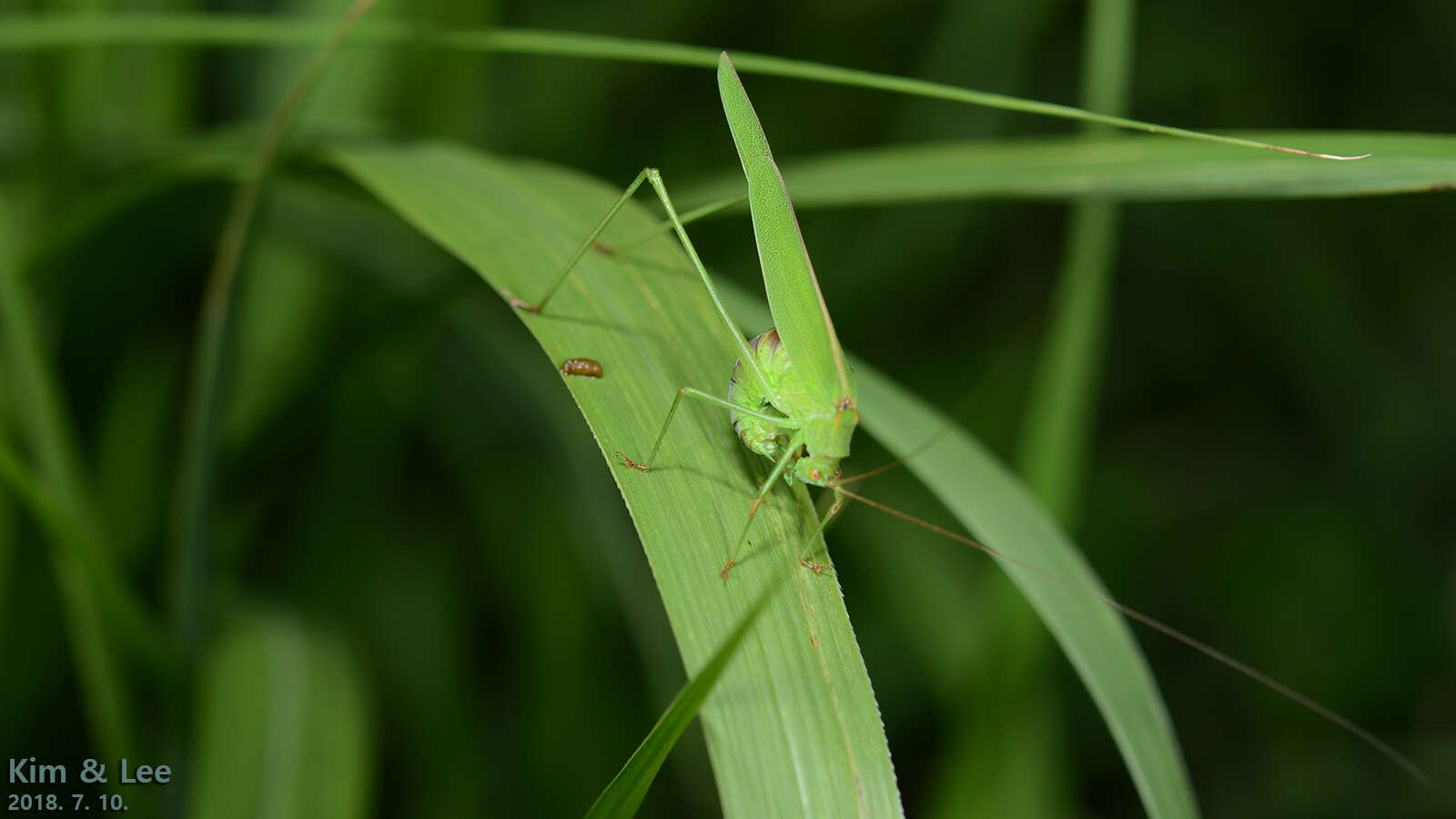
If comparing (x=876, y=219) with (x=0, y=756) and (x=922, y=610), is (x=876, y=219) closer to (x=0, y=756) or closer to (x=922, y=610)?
(x=922, y=610)

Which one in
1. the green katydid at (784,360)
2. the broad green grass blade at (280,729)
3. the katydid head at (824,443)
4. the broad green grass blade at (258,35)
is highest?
the broad green grass blade at (258,35)

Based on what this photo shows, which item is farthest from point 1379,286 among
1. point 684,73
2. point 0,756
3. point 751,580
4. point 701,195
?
point 0,756

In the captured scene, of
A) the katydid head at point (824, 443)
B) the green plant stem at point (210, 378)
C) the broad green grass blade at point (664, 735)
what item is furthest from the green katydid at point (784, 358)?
the broad green grass blade at point (664, 735)

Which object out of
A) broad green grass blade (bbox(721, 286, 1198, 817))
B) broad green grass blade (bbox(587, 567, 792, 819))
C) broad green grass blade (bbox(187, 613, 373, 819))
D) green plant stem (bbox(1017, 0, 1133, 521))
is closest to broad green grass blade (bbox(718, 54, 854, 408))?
broad green grass blade (bbox(721, 286, 1198, 817))

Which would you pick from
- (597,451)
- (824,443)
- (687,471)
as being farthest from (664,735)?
(597,451)

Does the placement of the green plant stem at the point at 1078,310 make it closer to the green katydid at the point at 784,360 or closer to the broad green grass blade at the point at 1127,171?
the broad green grass blade at the point at 1127,171

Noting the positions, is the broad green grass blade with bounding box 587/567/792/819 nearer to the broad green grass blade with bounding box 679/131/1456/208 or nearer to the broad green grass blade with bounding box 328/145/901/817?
the broad green grass blade with bounding box 328/145/901/817

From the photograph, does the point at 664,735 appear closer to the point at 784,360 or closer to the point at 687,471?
the point at 687,471
